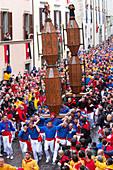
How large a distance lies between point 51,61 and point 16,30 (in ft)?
48.4

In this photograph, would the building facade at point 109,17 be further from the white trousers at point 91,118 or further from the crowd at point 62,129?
the white trousers at point 91,118

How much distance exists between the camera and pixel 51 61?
1118cm

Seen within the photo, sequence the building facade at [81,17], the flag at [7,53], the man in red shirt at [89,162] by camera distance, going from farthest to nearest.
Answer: the building facade at [81,17] < the flag at [7,53] < the man in red shirt at [89,162]

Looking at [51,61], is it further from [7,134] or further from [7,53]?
[7,53]

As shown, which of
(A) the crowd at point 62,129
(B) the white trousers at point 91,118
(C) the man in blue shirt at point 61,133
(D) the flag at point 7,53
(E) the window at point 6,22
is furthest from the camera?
(E) the window at point 6,22

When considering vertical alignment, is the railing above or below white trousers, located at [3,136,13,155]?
above

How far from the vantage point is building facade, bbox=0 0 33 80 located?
2345cm

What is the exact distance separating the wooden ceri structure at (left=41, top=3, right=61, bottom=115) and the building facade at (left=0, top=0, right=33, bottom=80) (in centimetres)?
1175

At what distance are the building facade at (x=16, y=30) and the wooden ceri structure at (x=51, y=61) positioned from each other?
11.7m

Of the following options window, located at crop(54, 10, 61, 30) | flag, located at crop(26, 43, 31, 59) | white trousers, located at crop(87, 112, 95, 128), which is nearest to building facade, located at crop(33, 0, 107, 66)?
window, located at crop(54, 10, 61, 30)

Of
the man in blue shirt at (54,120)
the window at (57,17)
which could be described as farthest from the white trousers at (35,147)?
the window at (57,17)

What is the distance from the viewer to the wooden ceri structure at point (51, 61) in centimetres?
1111

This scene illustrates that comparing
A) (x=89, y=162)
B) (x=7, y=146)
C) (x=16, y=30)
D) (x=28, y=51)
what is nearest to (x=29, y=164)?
(x=89, y=162)

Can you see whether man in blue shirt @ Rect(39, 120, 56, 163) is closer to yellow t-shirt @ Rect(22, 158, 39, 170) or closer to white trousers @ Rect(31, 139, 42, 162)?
white trousers @ Rect(31, 139, 42, 162)
